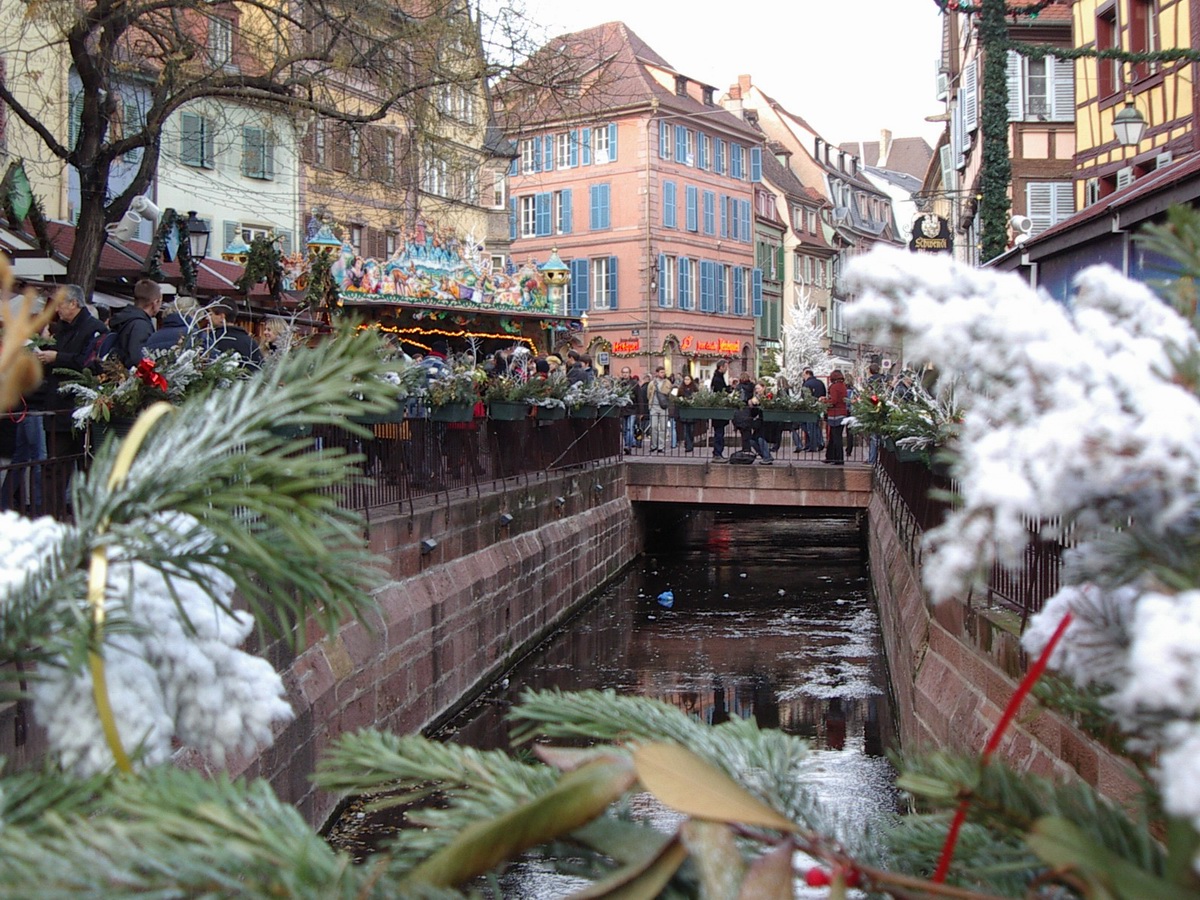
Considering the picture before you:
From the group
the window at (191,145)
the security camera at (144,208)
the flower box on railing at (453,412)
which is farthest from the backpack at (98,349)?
the window at (191,145)

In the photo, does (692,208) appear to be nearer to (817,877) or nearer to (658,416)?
(658,416)

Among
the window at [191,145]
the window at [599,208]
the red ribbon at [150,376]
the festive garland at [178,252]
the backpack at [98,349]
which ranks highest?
the window at [599,208]

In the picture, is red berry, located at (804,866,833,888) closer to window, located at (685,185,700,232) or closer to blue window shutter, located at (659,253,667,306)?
blue window shutter, located at (659,253,667,306)

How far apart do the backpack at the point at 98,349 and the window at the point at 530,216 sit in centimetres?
4854

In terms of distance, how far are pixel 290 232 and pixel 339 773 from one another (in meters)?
32.2

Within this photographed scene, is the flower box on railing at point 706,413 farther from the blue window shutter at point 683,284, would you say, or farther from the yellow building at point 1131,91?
the blue window shutter at point 683,284

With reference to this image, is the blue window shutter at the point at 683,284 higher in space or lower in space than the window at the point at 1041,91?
lower

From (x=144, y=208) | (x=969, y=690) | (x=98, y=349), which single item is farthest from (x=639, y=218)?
(x=969, y=690)

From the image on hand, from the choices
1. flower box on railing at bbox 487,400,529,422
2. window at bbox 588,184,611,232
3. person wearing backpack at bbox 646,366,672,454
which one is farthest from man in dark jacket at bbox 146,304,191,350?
window at bbox 588,184,611,232

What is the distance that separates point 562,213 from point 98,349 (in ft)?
158

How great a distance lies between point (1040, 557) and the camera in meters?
5.79

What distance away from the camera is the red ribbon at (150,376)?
25.6ft

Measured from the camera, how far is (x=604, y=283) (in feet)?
185

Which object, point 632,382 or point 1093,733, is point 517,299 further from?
point 1093,733
